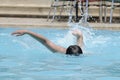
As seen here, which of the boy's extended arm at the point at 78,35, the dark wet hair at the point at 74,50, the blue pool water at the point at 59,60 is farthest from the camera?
the boy's extended arm at the point at 78,35

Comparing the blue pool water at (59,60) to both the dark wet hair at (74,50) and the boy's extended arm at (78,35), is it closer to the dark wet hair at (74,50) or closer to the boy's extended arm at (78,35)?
the dark wet hair at (74,50)

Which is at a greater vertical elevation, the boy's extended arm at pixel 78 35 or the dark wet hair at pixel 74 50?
the boy's extended arm at pixel 78 35

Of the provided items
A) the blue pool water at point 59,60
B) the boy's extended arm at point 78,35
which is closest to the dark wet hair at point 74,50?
the blue pool water at point 59,60

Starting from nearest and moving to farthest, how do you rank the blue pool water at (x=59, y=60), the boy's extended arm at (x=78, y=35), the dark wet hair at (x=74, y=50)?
1. the blue pool water at (x=59, y=60)
2. the dark wet hair at (x=74, y=50)
3. the boy's extended arm at (x=78, y=35)

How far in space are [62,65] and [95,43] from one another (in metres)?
2.88

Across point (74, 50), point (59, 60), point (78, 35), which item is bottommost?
point (59, 60)

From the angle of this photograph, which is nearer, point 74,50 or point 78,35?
point 74,50

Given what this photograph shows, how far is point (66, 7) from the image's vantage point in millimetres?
13992

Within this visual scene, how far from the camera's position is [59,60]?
7258 mm

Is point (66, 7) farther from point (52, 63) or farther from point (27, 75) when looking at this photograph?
point (27, 75)

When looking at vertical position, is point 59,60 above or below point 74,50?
below

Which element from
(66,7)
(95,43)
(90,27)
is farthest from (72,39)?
(66,7)

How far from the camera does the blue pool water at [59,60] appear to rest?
19.4ft

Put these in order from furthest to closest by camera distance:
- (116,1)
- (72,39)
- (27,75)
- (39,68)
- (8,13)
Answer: (8,13), (116,1), (72,39), (39,68), (27,75)
